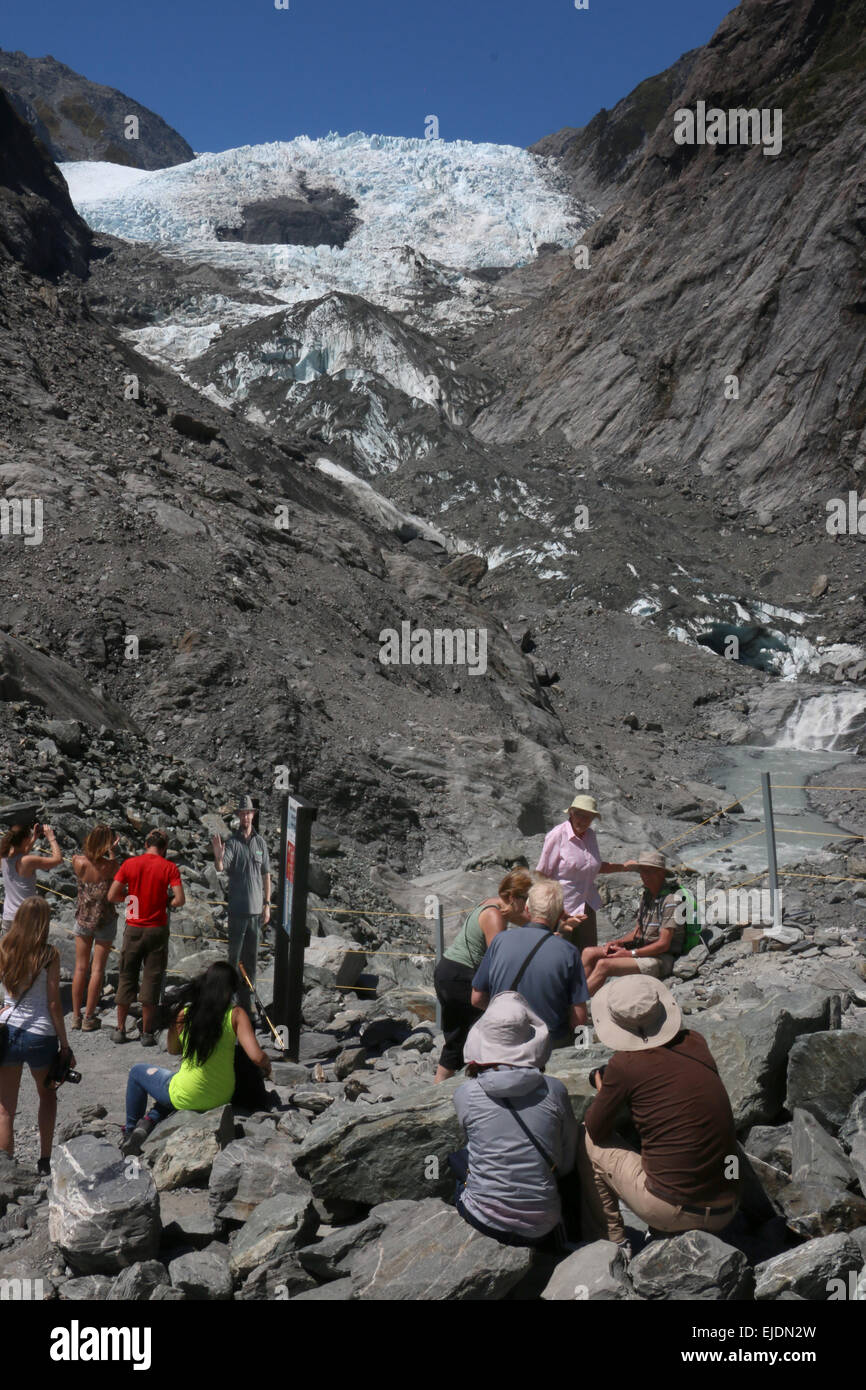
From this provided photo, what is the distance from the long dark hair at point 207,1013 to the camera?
5.30m

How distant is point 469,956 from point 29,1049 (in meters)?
2.36

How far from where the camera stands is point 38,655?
13969 mm

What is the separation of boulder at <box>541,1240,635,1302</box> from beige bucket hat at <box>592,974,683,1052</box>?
74 cm

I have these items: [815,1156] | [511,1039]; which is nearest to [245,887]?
[511,1039]

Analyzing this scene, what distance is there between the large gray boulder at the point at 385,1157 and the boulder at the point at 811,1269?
4.41 ft

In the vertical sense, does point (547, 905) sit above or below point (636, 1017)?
above

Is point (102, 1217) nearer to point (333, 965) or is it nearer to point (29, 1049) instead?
point (29, 1049)

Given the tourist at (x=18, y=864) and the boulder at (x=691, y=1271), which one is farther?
the tourist at (x=18, y=864)

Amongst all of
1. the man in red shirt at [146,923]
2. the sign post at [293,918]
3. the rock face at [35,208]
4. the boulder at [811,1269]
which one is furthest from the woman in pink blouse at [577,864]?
the rock face at [35,208]

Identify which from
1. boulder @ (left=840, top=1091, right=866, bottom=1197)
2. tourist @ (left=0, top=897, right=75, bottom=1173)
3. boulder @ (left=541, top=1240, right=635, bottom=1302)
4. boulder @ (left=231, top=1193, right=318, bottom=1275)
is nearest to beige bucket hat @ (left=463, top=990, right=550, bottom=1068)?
boulder @ (left=541, top=1240, right=635, bottom=1302)

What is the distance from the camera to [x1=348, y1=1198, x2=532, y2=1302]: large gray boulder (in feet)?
12.5

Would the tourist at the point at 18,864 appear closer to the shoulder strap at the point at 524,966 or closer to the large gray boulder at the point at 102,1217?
the large gray boulder at the point at 102,1217

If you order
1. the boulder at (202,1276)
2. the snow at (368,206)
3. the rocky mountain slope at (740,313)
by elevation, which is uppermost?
the snow at (368,206)

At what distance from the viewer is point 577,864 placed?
7145 mm
